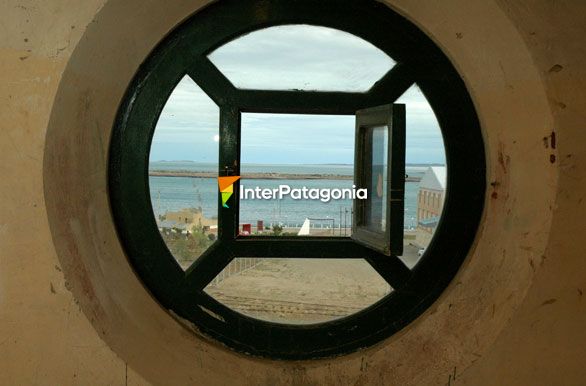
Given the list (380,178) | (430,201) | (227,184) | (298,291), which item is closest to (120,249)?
(227,184)

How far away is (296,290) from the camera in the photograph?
5168mm

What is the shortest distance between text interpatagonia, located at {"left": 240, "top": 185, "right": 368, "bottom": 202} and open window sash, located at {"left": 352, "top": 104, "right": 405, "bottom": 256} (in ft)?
0.06

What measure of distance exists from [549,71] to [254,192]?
86 cm

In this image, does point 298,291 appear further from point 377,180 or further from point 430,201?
point 377,180

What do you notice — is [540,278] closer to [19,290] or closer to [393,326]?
[393,326]

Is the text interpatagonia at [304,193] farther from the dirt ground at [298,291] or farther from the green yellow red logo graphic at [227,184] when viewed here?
the dirt ground at [298,291]

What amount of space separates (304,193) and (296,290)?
3.61 meters

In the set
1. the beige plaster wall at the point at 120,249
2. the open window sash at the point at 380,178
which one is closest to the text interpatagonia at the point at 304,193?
the open window sash at the point at 380,178

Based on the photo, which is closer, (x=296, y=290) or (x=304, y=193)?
(x=304, y=193)

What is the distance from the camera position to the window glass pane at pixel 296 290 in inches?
173

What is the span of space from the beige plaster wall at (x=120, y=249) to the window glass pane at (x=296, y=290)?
2306 millimetres

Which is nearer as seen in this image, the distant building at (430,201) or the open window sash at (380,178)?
the open window sash at (380,178)

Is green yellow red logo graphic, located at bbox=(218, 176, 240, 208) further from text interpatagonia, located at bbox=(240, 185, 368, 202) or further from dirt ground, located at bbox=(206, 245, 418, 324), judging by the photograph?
dirt ground, located at bbox=(206, 245, 418, 324)

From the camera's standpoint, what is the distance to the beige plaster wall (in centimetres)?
123
